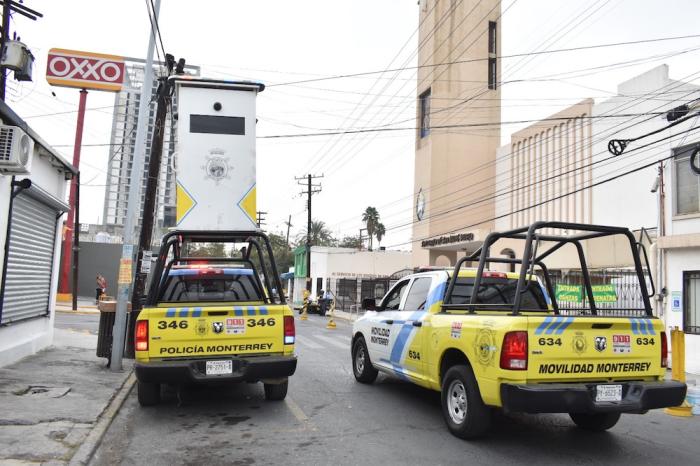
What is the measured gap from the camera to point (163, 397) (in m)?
7.65

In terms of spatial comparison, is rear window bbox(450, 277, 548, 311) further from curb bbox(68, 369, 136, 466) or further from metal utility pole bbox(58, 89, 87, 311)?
metal utility pole bbox(58, 89, 87, 311)

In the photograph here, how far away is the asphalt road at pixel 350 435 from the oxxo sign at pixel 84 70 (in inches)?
947

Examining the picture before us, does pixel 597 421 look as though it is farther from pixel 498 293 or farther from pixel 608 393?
pixel 498 293

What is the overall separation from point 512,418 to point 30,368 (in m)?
7.34

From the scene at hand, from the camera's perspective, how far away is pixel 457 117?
136ft

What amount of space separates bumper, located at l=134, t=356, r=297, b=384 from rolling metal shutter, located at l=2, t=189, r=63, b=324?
13.2 feet

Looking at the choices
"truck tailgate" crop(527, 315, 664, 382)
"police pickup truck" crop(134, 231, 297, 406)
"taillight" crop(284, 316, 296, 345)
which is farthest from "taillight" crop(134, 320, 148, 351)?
"truck tailgate" crop(527, 315, 664, 382)

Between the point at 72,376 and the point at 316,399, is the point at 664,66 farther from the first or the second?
the point at 72,376

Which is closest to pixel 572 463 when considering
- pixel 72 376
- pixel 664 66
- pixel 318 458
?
pixel 318 458

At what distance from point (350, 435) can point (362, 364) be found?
3147mm

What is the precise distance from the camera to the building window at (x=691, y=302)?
12859mm

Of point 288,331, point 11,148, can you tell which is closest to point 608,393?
point 288,331

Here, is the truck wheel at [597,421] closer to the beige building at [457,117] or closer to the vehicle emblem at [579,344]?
the vehicle emblem at [579,344]

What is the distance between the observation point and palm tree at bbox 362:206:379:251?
252 feet
